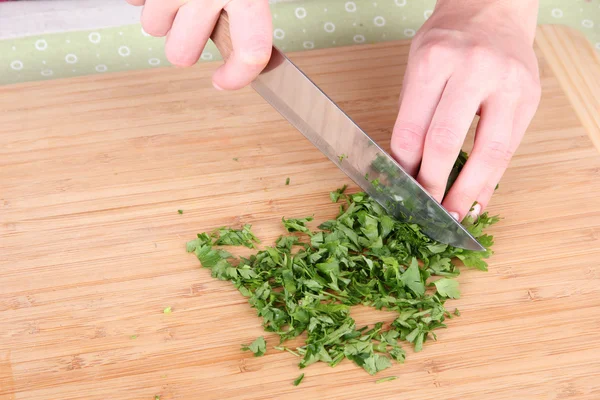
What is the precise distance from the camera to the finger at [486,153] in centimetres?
174

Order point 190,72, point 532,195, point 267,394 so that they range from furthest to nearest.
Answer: point 190,72, point 532,195, point 267,394

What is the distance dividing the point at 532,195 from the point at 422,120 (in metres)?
0.42

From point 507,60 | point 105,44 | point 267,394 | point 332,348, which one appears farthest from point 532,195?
point 105,44

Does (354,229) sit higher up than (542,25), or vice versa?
(542,25)

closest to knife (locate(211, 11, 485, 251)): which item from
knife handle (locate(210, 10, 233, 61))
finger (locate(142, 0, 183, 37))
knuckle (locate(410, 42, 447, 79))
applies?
knife handle (locate(210, 10, 233, 61))

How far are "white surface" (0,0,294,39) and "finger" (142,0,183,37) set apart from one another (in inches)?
34.6

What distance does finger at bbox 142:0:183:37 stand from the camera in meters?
1.63

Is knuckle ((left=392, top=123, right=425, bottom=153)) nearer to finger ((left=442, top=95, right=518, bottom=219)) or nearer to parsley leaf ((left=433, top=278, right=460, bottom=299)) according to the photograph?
finger ((left=442, top=95, right=518, bottom=219))

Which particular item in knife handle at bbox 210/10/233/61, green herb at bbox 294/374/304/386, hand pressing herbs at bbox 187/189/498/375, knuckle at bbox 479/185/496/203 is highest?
knife handle at bbox 210/10/233/61

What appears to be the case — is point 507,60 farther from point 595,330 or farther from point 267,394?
point 267,394

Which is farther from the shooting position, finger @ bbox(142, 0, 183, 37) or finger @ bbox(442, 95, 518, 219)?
finger @ bbox(442, 95, 518, 219)

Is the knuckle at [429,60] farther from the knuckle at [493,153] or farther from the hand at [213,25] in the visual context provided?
the hand at [213,25]

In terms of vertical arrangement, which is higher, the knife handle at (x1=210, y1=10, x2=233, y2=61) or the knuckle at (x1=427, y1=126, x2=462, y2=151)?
the knife handle at (x1=210, y1=10, x2=233, y2=61)

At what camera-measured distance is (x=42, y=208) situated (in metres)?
1.96
